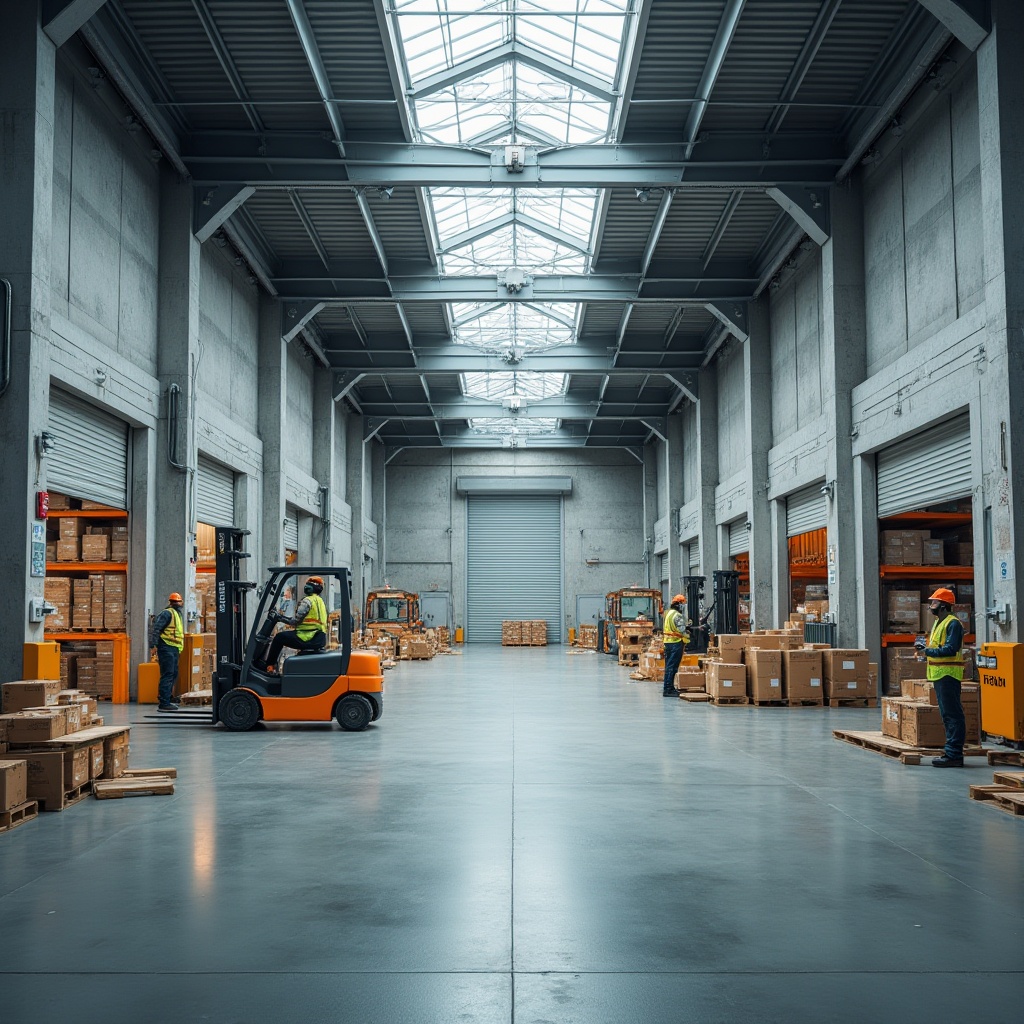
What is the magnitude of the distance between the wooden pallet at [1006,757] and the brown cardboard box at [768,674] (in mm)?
6832

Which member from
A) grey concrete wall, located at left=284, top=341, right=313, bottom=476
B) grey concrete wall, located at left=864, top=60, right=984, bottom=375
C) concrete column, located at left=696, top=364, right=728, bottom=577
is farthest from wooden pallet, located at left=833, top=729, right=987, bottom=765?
concrete column, located at left=696, top=364, right=728, bottom=577

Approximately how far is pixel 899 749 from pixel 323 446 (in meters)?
23.1

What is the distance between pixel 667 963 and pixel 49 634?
14.3 metres

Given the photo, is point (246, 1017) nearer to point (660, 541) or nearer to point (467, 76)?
point (467, 76)

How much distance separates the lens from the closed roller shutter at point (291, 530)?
2740 centimetres

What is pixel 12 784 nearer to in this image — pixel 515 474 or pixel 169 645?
pixel 169 645

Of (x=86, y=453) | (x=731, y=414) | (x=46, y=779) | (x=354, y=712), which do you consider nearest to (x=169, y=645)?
(x=86, y=453)

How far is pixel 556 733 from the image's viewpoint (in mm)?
13039

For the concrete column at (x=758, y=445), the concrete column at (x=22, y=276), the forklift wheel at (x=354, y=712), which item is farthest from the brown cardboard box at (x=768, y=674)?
the concrete column at (x=22, y=276)

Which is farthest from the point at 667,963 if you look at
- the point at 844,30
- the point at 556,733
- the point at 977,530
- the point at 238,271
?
the point at 238,271

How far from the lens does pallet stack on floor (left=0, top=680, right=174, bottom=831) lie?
745 cm

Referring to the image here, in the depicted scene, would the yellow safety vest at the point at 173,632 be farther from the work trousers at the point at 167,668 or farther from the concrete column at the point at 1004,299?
the concrete column at the point at 1004,299

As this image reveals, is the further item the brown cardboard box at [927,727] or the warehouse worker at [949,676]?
the brown cardboard box at [927,727]

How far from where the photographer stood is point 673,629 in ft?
62.6
